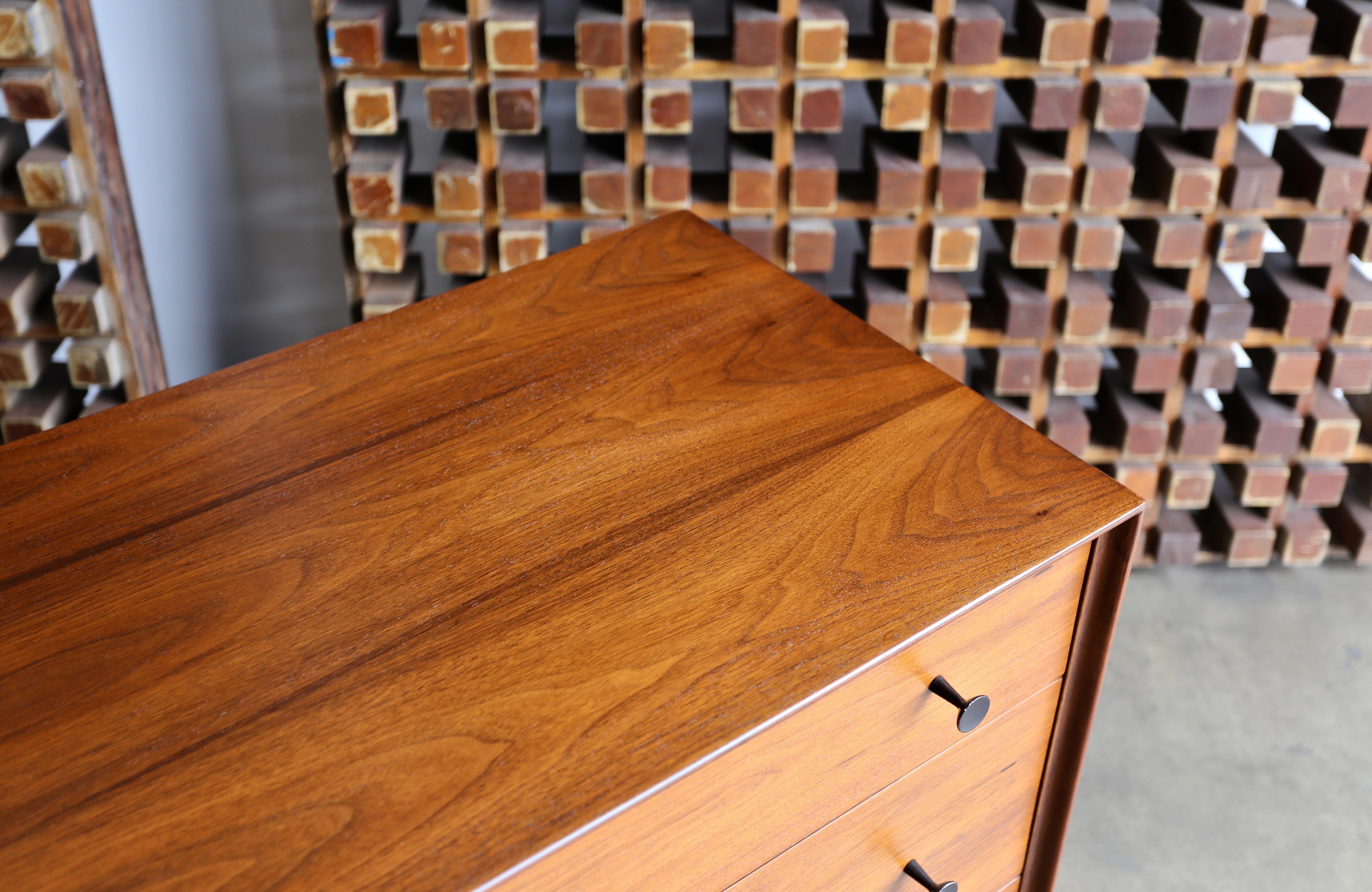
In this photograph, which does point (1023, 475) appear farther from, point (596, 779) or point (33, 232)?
point (33, 232)

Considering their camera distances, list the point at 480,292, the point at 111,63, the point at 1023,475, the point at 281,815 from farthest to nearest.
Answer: the point at 111,63 → the point at 480,292 → the point at 1023,475 → the point at 281,815

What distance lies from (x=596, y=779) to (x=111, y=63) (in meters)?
1.66

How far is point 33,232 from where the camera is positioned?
7.06 feet

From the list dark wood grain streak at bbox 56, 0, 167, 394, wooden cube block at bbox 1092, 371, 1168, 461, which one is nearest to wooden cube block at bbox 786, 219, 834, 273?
wooden cube block at bbox 1092, 371, 1168, 461

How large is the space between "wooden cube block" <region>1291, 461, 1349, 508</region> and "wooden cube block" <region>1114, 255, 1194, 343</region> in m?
0.37

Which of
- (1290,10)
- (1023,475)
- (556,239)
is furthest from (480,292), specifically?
(1290,10)

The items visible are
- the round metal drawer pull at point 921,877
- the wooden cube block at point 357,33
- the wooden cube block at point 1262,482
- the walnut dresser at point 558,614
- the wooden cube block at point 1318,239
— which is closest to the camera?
the walnut dresser at point 558,614

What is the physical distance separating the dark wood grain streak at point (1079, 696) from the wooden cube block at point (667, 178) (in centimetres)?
96

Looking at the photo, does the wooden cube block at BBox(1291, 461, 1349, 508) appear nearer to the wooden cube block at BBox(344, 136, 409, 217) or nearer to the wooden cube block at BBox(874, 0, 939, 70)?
the wooden cube block at BBox(874, 0, 939, 70)

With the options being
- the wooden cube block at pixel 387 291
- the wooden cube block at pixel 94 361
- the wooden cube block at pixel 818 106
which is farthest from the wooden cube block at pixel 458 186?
the wooden cube block at pixel 94 361

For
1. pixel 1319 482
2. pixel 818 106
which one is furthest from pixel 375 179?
pixel 1319 482

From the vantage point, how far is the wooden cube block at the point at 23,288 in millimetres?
1907

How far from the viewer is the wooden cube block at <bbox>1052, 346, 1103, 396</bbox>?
6.57 feet

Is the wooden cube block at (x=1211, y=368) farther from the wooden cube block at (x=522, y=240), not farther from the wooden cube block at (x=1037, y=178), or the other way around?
the wooden cube block at (x=522, y=240)
